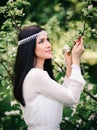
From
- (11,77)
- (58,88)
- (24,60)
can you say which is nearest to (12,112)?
(11,77)

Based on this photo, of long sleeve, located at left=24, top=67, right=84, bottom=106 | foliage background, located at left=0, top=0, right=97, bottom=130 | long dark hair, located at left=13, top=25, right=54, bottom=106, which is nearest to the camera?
long sleeve, located at left=24, top=67, right=84, bottom=106

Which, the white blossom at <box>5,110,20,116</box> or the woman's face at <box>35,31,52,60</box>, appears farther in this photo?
the white blossom at <box>5,110,20,116</box>

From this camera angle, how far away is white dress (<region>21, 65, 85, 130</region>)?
316cm

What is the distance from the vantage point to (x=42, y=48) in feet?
11.0

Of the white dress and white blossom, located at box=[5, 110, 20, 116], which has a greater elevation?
the white dress

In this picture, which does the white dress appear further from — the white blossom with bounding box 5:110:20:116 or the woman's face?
the white blossom with bounding box 5:110:20:116

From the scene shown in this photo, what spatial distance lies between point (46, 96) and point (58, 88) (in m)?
0.11

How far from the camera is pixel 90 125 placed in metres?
4.48

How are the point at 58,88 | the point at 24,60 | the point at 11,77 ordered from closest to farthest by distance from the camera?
the point at 58,88, the point at 24,60, the point at 11,77

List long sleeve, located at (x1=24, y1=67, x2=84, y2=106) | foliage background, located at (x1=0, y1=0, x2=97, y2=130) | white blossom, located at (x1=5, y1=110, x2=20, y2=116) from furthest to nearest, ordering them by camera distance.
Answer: white blossom, located at (x1=5, y1=110, x2=20, y2=116) → foliage background, located at (x1=0, y1=0, x2=97, y2=130) → long sleeve, located at (x1=24, y1=67, x2=84, y2=106)

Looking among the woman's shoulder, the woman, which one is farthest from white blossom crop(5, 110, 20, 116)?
the woman's shoulder

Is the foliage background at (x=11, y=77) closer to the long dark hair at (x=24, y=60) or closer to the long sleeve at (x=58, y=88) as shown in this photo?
the long dark hair at (x=24, y=60)

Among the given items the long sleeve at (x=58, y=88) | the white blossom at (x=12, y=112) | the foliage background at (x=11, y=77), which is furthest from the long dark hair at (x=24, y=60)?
the white blossom at (x=12, y=112)

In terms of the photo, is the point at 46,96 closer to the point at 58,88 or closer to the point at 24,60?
the point at 58,88
